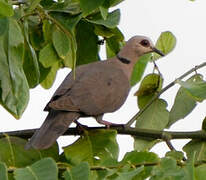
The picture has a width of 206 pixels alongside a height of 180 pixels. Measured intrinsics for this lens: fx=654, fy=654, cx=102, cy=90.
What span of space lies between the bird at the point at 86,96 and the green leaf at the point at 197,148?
0.57 metres

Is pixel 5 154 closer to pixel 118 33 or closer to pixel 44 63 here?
pixel 44 63

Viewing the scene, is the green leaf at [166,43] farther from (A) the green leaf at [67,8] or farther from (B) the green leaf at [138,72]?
(A) the green leaf at [67,8]

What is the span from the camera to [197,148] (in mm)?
2754

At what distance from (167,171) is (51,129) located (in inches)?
55.6

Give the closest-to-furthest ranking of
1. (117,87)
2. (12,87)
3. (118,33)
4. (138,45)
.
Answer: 1. (12,87)
2. (118,33)
3. (117,87)
4. (138,45)

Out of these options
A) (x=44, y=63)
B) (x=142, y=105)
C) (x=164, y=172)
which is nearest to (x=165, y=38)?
(x=142, y=105)

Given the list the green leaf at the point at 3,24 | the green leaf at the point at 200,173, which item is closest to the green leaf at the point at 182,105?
the green leaf at the point at 200,173

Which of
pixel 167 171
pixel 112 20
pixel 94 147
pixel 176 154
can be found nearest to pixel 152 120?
pixel 94 147

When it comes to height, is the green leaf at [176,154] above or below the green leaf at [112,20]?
below

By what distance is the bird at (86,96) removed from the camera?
11.0 ft

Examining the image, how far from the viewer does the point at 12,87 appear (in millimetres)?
2166

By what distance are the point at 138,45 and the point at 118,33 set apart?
1911mm

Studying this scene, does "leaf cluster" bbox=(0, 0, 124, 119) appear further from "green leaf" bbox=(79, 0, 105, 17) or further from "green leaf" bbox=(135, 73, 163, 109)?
"green leaf" bbox=(135, 73, 163, 109)

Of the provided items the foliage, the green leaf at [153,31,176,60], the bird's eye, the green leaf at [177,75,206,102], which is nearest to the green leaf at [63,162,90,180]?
the foliage
